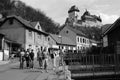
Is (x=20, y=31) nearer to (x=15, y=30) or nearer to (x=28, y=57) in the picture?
(x=15, y=30)

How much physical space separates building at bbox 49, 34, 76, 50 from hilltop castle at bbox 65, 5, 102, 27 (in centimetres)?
4596

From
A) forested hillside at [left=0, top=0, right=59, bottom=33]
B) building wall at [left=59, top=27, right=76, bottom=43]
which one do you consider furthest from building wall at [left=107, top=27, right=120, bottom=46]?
forested hillside at [left=0, top=0, right=59, bottom=33]

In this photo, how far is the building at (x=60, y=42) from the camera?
50.1 metres

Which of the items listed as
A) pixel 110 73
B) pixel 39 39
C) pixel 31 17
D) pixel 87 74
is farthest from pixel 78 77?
pixel 31 17

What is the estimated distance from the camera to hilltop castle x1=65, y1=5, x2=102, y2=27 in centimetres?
10959

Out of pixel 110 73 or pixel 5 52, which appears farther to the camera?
pixel 5 52

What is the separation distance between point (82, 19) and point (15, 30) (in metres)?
89.5

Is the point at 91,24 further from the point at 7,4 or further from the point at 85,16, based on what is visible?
the point at 7,4

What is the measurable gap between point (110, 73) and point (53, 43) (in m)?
35.7

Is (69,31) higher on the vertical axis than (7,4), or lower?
lower

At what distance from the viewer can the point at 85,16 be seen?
12275 centimetres

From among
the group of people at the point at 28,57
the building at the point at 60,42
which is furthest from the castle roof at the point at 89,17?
the group of people at the point at 28,57

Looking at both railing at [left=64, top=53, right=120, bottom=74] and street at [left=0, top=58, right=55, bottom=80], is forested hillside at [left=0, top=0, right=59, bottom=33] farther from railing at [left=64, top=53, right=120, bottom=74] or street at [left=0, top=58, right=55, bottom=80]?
street at [left=0, top=58, right=55, bottom=80]

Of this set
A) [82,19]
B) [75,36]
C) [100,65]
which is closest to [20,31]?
[100,65]
